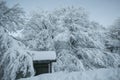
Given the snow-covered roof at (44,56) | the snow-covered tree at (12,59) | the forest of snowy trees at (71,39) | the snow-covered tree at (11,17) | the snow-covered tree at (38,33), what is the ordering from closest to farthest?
the snow-covered tree at (12,59) → the snow-covered tree at (11,17) → the snow-covered roof at (44,56) → the forest of snowy trees at (71,39) → the snow-covered tree at (38,33)

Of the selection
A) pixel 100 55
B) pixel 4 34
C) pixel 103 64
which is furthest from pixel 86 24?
pixel 4 34

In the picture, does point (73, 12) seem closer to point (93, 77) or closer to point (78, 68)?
point (78, 68)

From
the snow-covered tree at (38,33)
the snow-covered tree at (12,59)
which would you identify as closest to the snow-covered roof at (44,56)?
the snow-covered tree at (12,59)

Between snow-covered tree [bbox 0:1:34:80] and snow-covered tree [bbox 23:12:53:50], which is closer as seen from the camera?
snow-covered tree [bbox 0:1:34:80]

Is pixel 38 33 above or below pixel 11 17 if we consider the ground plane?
below

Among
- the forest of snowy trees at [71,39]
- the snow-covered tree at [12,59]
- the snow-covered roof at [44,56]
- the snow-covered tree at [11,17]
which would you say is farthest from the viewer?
the forest of snowy trees at [71,39]

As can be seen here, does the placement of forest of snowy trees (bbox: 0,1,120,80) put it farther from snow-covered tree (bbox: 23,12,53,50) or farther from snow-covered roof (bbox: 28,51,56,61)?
snow-covered roof (bbox: 28,51,56,61)

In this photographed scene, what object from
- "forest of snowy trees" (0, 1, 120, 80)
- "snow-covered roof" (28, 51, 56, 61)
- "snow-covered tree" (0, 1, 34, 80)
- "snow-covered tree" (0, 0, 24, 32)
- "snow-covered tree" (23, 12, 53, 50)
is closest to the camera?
"snow-covered tree" (0, 1, 34, 80)

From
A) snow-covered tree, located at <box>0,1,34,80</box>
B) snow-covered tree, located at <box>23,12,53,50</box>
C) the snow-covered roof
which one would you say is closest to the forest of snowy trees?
snow-covered tree, located at <box>23,12,53,50</box>

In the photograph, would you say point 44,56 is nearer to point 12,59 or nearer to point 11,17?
point 12,59

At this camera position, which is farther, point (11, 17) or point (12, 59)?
point (11, 17)

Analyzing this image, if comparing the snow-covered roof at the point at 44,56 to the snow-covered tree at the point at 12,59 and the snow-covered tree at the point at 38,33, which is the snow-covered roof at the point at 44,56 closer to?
the snow-covered tree at the point at 12,59

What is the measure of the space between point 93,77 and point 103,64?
9048 mm

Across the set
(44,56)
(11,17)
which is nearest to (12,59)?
(11,17)
